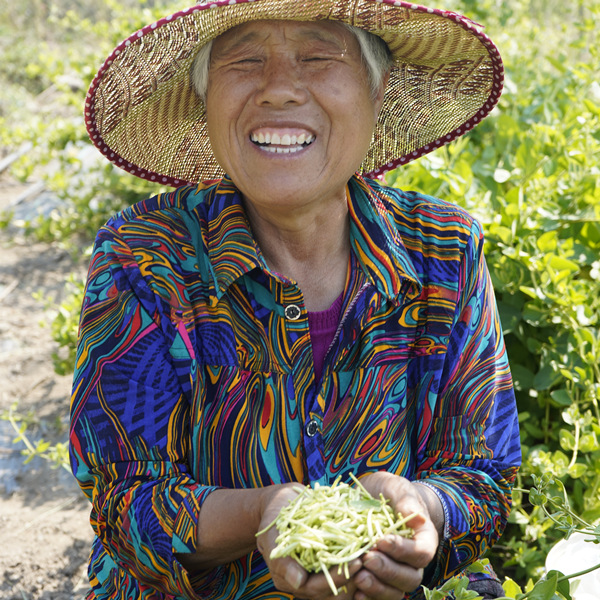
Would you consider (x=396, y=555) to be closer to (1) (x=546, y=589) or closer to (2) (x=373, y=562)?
(2) (x=373, y=562)

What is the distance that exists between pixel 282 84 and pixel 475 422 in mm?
879

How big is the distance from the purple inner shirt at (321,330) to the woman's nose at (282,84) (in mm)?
477

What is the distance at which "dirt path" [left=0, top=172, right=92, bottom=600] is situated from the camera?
107 inches

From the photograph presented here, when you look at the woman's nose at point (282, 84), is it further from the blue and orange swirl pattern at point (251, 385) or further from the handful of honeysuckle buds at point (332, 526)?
the handful of honeysuckle buds at point (332, 526)

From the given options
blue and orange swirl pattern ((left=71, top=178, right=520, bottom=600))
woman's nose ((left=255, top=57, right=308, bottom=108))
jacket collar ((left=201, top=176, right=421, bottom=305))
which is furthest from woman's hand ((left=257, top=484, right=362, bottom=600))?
woman's nose ((left=255, top=57, right=308, bottom=108))

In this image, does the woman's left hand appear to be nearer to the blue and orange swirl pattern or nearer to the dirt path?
the blue and orange swirl pattern

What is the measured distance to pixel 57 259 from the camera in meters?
4.78

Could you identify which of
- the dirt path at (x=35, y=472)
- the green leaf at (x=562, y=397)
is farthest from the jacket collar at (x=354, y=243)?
the dirt path at (x=35, y=472)

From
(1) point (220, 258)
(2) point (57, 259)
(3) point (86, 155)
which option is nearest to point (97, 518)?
(1) point (220, 258)

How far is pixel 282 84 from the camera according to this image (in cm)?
173

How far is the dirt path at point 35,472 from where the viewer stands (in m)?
2.71

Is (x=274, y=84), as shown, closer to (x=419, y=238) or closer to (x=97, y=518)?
(x=419, y=238)

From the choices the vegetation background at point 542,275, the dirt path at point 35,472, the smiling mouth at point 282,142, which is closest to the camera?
the smiling mouth at point 282,142

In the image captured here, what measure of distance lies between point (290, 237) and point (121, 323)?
452 mm
